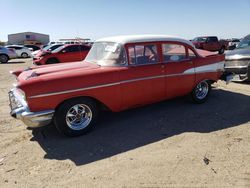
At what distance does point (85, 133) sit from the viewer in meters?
5.26

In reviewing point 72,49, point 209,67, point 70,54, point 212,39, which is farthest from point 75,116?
point 212,39

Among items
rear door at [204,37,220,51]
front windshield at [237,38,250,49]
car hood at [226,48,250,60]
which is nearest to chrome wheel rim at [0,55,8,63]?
rear door at [204,37,220,51]

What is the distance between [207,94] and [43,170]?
4.60 metres

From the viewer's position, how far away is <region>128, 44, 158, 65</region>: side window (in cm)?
566

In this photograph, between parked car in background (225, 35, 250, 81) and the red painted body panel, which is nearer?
the red painted body panel

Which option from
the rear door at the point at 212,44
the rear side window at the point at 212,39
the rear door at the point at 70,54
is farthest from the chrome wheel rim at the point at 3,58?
the rear side window at the point at 212,39

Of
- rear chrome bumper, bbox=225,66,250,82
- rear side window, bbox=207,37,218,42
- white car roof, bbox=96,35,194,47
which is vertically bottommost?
rear chrome bumper, bbox=225,66,250,82

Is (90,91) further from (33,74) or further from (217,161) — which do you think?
(217,161)

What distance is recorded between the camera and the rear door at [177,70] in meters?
6.12

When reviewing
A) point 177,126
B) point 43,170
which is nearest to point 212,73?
point 177,126

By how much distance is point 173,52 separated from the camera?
6.29 meters

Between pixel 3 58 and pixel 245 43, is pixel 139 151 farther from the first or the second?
pixel 3 58

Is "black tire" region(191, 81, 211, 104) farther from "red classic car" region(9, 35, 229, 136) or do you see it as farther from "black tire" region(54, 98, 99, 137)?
"black tire" region(54, 98, 99, 137)

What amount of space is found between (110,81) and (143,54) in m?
1.04
